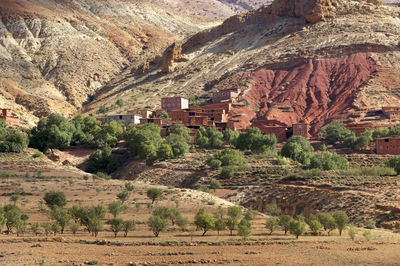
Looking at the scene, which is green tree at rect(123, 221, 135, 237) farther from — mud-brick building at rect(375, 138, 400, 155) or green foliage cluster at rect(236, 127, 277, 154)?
mud-brick building at rect(375, 138, 400, 155)

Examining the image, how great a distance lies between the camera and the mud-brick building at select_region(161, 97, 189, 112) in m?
91.4

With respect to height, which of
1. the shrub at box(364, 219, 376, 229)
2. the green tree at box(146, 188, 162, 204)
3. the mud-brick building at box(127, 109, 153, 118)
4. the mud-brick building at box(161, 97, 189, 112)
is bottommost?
the shrub at box(364, 219, 376, 229)

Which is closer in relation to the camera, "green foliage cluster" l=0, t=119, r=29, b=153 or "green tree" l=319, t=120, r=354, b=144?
"green foliage cluster" l=0, t=119, r=29, b=153

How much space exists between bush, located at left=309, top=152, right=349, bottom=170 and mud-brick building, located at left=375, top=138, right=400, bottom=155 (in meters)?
7.40

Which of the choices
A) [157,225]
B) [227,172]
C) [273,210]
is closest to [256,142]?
[227,172]

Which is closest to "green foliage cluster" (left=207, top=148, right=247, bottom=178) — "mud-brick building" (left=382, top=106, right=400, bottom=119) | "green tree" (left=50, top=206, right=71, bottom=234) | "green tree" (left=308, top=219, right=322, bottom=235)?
"green tree" (left=308, top=219, right=322, bottom=235)

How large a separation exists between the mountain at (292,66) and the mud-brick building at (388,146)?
56.9 ft

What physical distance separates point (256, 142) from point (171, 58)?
57.9 m

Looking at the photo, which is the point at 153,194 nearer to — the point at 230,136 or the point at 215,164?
the point at 215,164

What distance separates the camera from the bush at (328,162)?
189 feet

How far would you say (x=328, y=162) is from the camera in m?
58.2

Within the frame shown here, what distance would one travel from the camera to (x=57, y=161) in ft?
232

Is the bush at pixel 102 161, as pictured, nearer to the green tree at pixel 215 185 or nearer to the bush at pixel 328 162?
the green tree at pixel 215 185

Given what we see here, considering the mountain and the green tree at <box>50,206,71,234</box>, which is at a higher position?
the mountain
